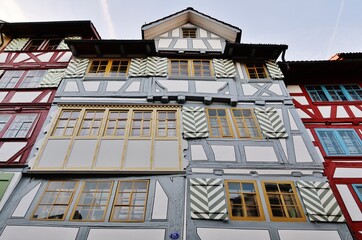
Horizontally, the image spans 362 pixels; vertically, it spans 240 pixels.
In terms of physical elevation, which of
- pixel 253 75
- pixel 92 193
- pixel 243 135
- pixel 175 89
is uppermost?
pixel 253 75

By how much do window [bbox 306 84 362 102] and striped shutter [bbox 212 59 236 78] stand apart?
3450 mm

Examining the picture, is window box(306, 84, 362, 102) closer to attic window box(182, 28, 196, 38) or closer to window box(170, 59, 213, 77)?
window box(170, 59, 213, 77)

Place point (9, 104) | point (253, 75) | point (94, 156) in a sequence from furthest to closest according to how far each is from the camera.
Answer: point (253, 75)
point (9, 104)
point (94, 156)

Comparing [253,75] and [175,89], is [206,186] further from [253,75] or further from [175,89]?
[253,75]

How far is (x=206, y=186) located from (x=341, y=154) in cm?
481

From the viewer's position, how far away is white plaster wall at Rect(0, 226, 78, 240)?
6266 millimetres

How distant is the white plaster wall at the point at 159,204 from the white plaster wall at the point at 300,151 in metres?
4.23

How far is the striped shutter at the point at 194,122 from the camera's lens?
27.9 ft

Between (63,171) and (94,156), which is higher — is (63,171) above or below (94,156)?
below

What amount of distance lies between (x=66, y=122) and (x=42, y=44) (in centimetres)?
623

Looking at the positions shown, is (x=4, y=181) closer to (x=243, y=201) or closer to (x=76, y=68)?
(x=76, y=68)

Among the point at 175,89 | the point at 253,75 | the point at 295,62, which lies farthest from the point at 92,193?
the point at 295,62

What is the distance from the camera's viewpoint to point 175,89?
10102 mm

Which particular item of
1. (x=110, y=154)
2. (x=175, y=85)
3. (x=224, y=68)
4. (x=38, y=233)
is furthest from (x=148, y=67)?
(x=38, y=233)
